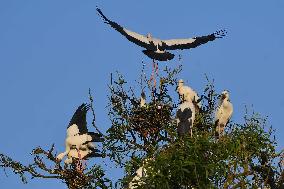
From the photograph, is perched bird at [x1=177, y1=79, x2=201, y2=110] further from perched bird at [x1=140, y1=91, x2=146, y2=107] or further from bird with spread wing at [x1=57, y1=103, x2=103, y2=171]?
bird with spread wing at [x1=57, y1=103, x2=103, y2=171]

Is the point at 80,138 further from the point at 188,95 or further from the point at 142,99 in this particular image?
the point at 188,95

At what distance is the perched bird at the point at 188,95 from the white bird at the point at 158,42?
2.45m

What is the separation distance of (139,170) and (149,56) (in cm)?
547

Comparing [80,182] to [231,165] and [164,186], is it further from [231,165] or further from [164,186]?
[231,165]

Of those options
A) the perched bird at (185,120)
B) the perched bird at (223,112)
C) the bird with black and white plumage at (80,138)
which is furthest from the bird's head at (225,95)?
the bird with black and white plumage at (80,138)

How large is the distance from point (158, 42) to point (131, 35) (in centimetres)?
84

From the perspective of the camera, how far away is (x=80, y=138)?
59.3 feet

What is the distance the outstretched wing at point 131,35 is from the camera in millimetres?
19672

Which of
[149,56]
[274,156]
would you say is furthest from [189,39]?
[274,156]

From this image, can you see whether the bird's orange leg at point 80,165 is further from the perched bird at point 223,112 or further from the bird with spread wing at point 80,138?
the perched bird at point 223,112

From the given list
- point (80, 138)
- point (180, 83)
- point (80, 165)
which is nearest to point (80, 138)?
point (80, 138)

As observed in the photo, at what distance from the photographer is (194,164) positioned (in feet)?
46.8

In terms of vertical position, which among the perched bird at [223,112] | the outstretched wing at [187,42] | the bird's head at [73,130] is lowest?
the perched bird at [223,112]

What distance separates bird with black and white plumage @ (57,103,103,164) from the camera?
58.5 feet
